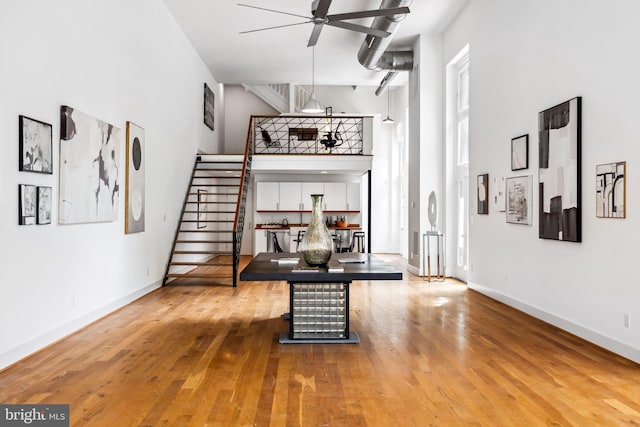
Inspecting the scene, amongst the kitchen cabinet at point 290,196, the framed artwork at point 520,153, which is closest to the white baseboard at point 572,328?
the framed artwork at point 520,153

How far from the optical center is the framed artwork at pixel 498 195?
679cm

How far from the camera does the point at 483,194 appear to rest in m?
7.49

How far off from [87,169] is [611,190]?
5.10m

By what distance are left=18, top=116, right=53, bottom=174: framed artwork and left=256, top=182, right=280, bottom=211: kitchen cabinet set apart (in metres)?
9.18

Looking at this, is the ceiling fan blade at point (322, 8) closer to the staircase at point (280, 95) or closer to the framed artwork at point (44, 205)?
the framed artwork at point (44, 205)

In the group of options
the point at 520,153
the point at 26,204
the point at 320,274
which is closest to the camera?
the point at 26,204

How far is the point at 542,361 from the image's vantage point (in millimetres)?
4070

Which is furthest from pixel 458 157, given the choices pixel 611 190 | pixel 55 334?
pixel 55 334

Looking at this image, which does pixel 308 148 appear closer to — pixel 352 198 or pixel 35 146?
pixel 352 198

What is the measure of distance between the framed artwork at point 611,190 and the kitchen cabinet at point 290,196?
9706 millimetres

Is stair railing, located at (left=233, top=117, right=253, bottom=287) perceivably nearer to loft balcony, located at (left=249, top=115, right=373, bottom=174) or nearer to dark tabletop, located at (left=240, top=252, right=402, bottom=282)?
loft balcony, located at (left=249, top=115, right=373, bottom=174)

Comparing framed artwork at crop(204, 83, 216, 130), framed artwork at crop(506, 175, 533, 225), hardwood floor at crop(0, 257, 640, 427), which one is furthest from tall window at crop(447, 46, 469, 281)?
framed artwork at crop(204, 83, 216, 130)

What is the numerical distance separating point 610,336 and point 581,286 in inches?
24.0

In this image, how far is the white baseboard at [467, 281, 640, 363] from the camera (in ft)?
13.6
